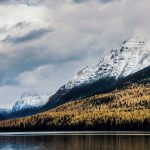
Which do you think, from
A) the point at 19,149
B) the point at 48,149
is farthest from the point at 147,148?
the point at 19,149

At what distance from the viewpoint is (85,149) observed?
163000mm

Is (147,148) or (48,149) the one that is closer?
(147,148)

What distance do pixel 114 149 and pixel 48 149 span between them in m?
21.5

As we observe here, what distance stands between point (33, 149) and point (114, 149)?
26.7 metres

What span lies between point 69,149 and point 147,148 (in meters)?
25.1

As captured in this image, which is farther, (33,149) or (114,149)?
(33,149)

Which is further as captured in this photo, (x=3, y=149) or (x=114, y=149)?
(x=3, y=149)

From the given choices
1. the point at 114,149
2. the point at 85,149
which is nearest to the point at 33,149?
the point at 85,149

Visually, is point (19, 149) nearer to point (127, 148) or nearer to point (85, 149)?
point (85, 149)

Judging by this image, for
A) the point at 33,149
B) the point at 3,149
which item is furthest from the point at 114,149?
the point at 3,149

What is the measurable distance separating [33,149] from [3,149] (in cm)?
1142

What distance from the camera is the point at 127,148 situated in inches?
6250

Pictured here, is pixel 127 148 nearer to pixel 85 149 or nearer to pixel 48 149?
pixel 85 149

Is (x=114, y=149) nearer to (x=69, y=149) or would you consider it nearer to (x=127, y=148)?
(x=127, y=148)
